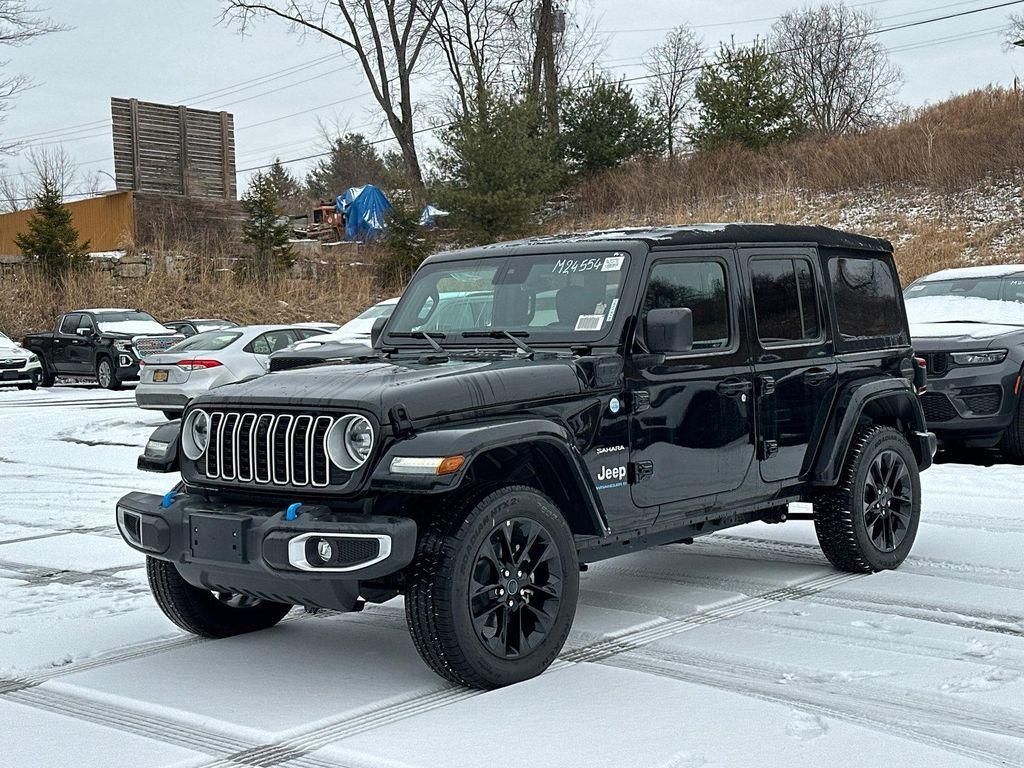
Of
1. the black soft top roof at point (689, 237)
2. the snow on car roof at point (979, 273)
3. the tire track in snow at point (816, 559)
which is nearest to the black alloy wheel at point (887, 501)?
the tire track in snow at point (816, 559)

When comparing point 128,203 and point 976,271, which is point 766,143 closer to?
point 128,203

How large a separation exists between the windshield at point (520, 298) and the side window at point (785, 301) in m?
0.97

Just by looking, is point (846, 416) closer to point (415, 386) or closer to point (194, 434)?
point (415, 386)

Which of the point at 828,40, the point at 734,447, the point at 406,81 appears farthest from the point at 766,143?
the point at 734,447

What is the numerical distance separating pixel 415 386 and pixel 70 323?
22.9 m

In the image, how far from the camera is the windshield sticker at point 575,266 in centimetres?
592

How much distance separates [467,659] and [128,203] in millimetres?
33593

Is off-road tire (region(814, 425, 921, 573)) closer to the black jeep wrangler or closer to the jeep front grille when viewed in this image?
the black jeep wrangler

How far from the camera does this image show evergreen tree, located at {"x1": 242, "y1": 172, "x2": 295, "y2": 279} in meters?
34.9

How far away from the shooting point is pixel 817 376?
664 cm

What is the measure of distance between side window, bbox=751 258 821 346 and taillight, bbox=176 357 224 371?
12.0 metres

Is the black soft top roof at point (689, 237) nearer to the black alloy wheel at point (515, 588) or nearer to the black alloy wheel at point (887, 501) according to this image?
the black alloy wheel at point (887, 501)

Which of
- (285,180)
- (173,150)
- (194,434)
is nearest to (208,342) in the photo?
(194,434)

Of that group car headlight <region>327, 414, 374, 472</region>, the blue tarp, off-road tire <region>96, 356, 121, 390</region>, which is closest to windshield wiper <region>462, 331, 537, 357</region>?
car headlight <region>327, 414, 374, 472</region>
